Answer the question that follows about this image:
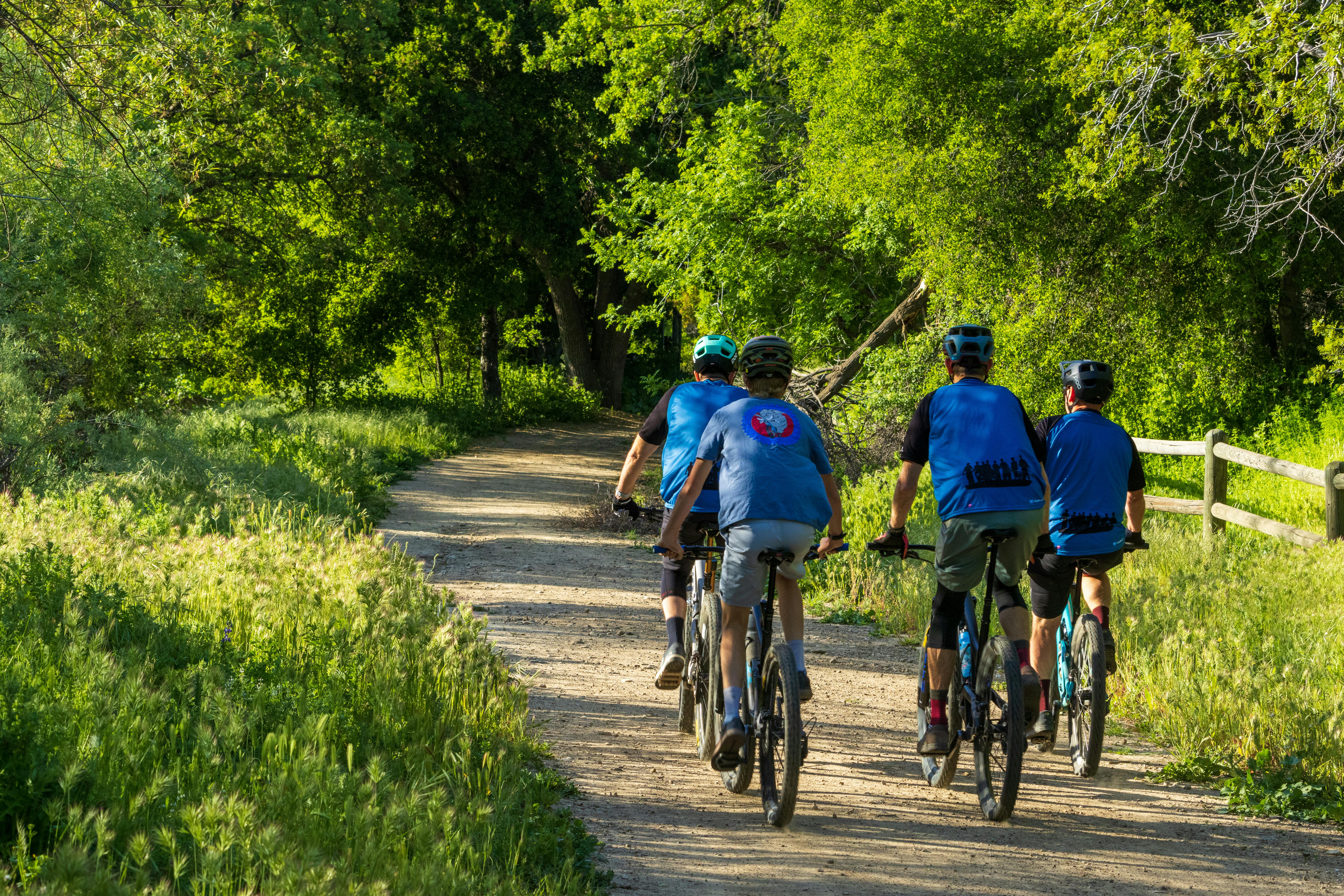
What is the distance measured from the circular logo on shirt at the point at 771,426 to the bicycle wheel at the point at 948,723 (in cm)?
126

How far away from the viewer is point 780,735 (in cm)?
489

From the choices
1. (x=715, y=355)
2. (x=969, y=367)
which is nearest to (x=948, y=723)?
(x=969, y=367)

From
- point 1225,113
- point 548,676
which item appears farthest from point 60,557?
point 1225,113

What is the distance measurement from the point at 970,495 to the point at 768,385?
3.25 feet

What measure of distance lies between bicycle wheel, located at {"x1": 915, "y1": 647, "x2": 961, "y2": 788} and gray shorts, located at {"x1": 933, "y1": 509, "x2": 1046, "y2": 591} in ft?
1.48

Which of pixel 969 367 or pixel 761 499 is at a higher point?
pixel 969 367

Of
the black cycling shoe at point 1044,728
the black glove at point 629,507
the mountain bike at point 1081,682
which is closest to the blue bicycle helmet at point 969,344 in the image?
the mountain bike at point 1081,682

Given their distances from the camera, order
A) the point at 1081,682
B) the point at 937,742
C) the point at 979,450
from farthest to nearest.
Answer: the point at 1081,682
the point at 937,742
the point at 979,450

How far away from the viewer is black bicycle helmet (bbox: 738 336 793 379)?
202 inches

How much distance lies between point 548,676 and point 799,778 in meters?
2.47

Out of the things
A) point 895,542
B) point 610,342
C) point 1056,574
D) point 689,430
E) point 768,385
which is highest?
point 610,342

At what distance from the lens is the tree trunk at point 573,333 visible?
3131 centimetres

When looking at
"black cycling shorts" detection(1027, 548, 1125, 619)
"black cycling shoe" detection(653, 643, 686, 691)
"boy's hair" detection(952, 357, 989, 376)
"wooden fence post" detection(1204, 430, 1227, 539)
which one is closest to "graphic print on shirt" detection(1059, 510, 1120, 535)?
"black cycling shorts" detection(1027, 548, 1125, 619)

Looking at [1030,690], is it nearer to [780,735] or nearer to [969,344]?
[780,735]
